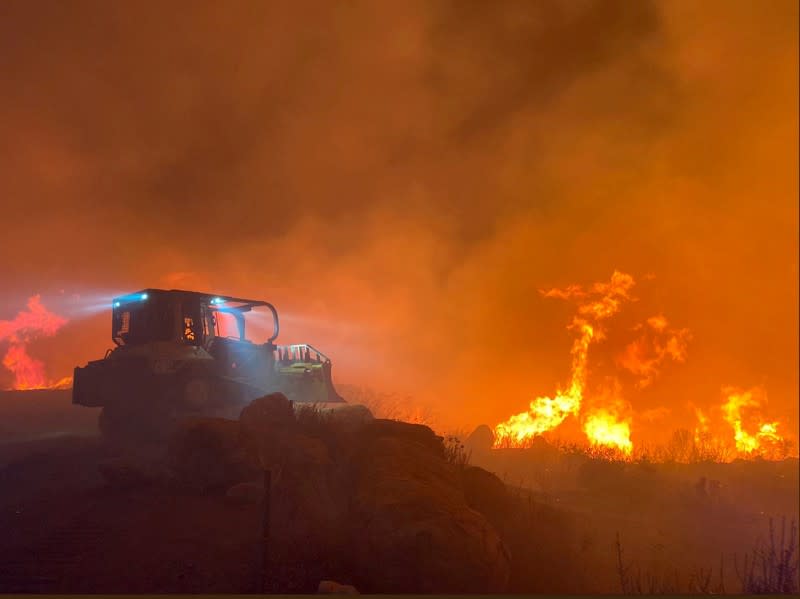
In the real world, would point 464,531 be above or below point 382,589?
above

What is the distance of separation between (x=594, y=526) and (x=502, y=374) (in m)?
34.9

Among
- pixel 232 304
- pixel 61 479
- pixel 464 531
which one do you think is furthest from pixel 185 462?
pixel 232 304

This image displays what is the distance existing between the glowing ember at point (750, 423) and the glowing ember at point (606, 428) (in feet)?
16.4

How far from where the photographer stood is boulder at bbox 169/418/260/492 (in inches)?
391

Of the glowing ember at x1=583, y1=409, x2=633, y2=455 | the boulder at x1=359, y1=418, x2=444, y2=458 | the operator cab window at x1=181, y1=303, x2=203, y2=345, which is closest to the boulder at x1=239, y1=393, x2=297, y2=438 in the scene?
the boulder at x1=359, y1=418, x2=444, y2=458

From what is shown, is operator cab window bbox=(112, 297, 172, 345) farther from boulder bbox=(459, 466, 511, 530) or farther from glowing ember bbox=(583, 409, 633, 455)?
glowing ember bbox=(583, 409, 633, 455)

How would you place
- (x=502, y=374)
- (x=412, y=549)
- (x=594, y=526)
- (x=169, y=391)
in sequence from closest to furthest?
(x=412, y=549), (x=594, y=526), (x=169, y=391), (x=502, y=374)

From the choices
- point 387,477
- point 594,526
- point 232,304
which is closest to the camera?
point 387,477

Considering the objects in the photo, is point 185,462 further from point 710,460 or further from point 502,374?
point 502,374

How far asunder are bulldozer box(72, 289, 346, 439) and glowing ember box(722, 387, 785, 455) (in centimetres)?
2156

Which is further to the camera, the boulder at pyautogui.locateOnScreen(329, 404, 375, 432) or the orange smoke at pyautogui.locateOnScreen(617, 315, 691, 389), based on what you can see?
the orange smoke at pyautogui.locateOnScreen(617, 315, 691, 389)

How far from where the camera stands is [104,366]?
48.5 ft

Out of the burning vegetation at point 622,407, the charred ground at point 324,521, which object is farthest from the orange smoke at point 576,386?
the charred ground at point 324,521

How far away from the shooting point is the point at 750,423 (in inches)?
1096
